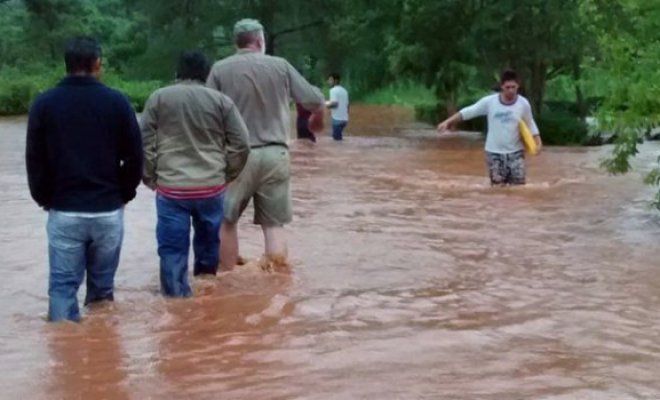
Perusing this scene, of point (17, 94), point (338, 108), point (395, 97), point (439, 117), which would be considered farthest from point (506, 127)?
point (395, 97)

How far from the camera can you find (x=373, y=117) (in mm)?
46938

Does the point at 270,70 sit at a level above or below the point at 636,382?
above

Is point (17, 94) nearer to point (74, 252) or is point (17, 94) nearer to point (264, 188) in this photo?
point (264, 188)

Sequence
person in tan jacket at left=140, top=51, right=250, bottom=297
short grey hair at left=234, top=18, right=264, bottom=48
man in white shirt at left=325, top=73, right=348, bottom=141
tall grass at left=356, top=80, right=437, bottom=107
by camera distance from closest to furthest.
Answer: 1. person in tan jacket at left=140, top=51, right=250, bottom=297
2. short grey hair at left=234, top=18, right=264, bottom=48
3. man in white shirt at left=325, top=73, right=348, bottom=141
4. tall grass at left=356, top=80, right=437, bottom=107

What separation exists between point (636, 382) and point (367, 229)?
21.0 feet

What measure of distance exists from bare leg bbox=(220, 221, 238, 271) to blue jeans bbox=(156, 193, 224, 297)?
2.38 ft

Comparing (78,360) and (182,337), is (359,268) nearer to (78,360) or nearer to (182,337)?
(182,337)

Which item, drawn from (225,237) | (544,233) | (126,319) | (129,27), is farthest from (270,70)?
(129,27)

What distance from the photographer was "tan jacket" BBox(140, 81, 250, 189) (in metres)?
8.55

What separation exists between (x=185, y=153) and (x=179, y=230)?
1.67ft

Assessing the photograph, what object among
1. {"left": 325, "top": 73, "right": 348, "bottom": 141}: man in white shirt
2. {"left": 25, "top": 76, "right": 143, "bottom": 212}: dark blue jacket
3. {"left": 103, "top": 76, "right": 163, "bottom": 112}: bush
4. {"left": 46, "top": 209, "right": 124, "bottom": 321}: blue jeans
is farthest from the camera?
{"left": 103, "top": 76, "right": 163, "bottom": 112}: bush

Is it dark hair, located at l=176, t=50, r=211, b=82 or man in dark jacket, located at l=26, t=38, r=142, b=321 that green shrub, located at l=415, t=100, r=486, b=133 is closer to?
dark hair, located at l=176, t=50, r=211, b=82

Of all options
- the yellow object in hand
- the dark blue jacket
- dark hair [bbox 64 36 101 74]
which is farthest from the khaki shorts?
the yellow object in hand

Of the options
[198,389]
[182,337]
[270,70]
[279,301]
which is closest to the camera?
[198,389]
